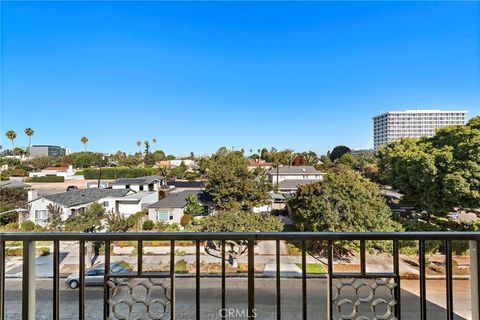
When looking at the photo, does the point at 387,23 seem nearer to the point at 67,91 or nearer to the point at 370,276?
the point at 370,276

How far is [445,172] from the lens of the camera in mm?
8062

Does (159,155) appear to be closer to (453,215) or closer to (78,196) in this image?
(78,196)

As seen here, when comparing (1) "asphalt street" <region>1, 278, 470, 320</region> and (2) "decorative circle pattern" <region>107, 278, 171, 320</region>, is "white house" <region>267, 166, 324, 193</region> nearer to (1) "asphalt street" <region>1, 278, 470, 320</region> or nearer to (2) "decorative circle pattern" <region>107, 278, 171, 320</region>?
(1) "asphalt street" <region>1, 278, 470, 320</region>

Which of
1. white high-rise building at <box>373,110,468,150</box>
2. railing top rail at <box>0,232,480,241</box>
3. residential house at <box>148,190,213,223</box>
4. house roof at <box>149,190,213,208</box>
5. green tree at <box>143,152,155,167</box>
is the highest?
white high-rise building at <box>373,110,468,150</box>

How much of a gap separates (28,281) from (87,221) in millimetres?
7064

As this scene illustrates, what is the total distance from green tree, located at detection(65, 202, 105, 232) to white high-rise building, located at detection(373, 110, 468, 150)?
1390cm

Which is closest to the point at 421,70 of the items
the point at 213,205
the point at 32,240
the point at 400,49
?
the point at 400,49

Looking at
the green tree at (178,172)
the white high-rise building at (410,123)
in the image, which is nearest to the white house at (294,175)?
the white high-rise building at (410,123)

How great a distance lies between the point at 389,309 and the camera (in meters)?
1.08

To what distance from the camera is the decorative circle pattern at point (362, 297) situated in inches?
41.4

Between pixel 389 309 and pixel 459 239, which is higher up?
pixel 459 239

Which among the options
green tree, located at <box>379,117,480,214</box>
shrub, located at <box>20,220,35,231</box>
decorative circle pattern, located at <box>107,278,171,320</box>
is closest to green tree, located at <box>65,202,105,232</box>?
shrub, located at <box>20,220,35,231</box>

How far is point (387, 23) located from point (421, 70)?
350 centimetres

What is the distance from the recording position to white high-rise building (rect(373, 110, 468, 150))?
11.3 m
